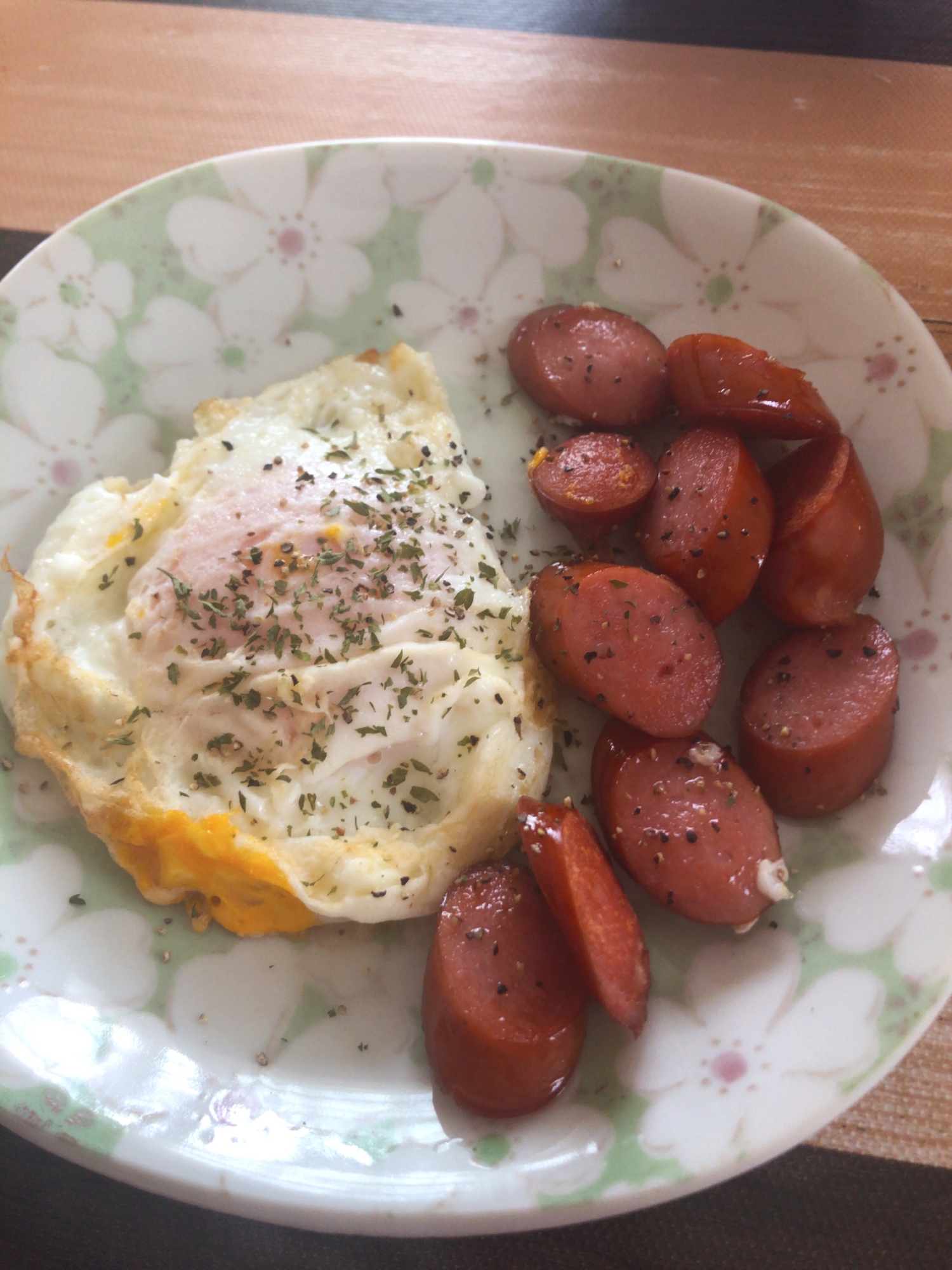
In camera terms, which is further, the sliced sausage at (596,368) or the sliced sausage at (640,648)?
the sliced sausage at (596,368)

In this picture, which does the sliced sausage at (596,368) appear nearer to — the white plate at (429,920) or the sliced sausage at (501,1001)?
the white plate at (429,920)

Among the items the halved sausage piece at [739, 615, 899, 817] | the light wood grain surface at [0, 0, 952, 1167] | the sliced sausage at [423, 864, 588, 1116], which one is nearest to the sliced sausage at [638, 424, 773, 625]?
A: the halved sausage piece at [739, 615, 899, 817]

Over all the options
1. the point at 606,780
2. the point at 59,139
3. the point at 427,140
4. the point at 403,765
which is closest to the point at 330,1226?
the point at 403,765

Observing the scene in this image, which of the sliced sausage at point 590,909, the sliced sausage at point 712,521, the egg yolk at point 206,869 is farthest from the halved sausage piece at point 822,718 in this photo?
the egg yolk at point 206,869

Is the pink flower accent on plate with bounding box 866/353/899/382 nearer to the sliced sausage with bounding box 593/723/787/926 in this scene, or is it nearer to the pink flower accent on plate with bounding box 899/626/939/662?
the pink flower accent on plate with bounding box 899/626/939/662

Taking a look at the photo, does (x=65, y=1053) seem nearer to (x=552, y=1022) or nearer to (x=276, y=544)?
(x=552, y=1022)
